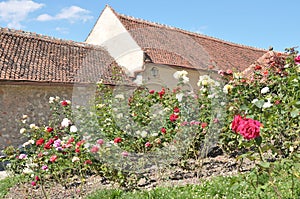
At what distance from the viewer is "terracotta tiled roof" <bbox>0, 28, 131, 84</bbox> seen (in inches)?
435

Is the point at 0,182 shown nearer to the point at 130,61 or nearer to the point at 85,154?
the point at 85,154

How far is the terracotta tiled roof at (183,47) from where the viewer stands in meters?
16.8

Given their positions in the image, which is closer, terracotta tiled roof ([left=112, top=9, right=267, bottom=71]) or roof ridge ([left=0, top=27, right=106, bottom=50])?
roof ridge ([left=0, top=27, right=106, bottom=50])

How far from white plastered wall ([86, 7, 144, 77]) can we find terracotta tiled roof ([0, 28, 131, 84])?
2.65 ft

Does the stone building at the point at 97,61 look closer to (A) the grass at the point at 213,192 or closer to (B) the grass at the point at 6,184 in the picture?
(B) the grass at the point at 6,184

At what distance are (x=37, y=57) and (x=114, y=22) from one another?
19.9ft

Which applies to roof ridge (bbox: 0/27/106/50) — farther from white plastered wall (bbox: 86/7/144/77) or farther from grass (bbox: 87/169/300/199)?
grass (bbox: 87/169/300/199)

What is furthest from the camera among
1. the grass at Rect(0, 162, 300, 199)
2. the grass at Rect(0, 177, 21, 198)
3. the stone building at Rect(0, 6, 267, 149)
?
the stone building at Rect(0, 6, 267, 149)

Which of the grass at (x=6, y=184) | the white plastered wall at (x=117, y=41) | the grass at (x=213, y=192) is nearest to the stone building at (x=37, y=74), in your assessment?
the white plastered wall at (x=117, y=41)

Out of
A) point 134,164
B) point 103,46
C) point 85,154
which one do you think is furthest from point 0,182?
point 103,46

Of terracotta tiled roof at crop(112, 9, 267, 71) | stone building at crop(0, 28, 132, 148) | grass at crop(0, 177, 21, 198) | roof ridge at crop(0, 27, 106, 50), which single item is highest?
terracotta tiled roof at crop(112, 9, 267, 71)

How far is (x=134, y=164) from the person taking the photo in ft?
15.4

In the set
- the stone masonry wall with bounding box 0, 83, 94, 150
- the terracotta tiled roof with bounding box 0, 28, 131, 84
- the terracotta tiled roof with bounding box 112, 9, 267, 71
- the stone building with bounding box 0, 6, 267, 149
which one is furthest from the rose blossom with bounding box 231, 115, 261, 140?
the terracotta tiled roof with bounding box 112, 9, 267, 71

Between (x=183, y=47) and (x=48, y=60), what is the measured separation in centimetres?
859
